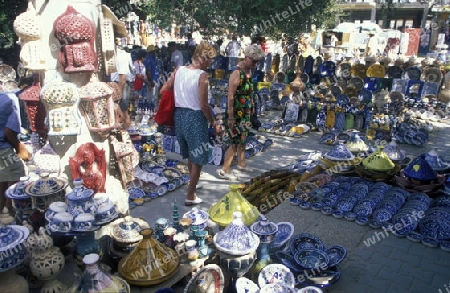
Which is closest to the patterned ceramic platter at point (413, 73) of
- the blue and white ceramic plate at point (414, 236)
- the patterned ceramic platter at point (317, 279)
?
the blue and white ceramic plate at point (414, 236)

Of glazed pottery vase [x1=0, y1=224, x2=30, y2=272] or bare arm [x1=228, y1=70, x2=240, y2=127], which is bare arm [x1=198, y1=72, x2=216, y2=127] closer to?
bare arm [x1=228, y1=70, x2=240, y2=127]

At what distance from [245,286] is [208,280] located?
0.27 m

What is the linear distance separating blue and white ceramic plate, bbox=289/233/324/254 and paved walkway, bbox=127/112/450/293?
0.31 m

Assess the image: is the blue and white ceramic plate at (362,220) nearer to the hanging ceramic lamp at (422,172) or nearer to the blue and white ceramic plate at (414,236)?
the blue and white ceramic plate at (414,236)

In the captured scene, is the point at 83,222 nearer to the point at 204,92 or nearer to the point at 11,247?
the point at 11,247

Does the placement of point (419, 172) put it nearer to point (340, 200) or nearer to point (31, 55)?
point (340, 200)

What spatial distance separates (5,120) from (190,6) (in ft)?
25.0

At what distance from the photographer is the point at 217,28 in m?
10.9

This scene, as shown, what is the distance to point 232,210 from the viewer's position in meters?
3.04

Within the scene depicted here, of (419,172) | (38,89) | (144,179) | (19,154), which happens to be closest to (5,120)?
(19,154)

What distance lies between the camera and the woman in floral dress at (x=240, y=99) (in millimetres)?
5016

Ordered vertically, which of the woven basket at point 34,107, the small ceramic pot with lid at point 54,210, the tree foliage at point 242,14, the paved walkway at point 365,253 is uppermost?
the tree foliage at point 242,14

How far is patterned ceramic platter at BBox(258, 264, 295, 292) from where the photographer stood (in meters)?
2.78

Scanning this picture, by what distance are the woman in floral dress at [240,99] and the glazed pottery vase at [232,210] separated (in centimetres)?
219
